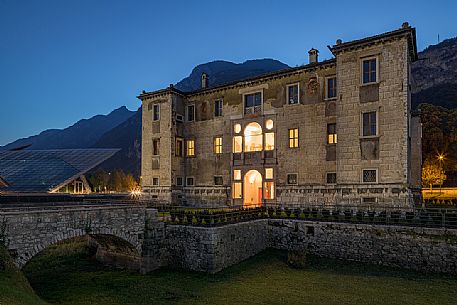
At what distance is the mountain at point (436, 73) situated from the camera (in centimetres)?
9993

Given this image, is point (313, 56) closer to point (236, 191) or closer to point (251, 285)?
point (236, 191)

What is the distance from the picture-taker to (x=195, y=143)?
36.0 m

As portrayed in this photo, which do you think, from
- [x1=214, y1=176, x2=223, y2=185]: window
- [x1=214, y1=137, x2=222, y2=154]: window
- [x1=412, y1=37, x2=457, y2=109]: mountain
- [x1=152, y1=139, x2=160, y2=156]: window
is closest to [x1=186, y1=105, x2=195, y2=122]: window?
[x1=214, y1=137, x2=222, y2=154]: window

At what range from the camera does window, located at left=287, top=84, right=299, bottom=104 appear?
29.9 metres

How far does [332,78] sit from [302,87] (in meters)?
2.71

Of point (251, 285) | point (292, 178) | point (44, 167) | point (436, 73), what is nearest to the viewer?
point (251, 285)

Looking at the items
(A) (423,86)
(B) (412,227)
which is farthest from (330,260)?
(A) (423,86)

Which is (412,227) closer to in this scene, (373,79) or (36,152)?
(373,79)

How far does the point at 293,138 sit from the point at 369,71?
8257 mm

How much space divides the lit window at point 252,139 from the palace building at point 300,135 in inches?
3.9

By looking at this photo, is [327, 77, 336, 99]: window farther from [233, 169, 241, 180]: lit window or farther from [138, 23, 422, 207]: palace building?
[233, 169, 241, 180]: lit window

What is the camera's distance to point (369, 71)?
2528 cm

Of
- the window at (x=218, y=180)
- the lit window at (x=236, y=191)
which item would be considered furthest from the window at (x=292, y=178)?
the window at (x=218, y=180)

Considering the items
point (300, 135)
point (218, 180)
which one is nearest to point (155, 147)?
point (218, 180)
